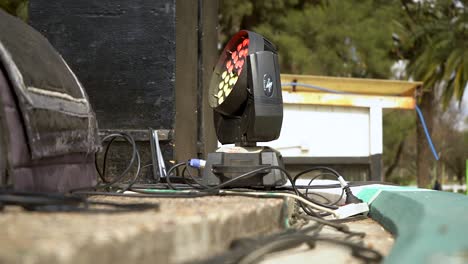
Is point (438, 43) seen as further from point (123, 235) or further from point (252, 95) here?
point (123, 235)

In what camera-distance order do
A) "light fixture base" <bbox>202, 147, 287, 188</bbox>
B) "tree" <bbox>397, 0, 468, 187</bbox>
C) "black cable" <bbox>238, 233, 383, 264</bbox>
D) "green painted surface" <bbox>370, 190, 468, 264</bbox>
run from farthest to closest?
"tree" <bbox>397, 0, 468, 187</bbox>, "light fixture base" <bbox>202, 147, 287, 188</bbox>, "black cable" <bbox>238, 233, 383, 264</bbox>, "green painted surface" <bbox>370, 190, 468, 264</bbox>

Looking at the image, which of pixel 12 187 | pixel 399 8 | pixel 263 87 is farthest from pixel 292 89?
pixel 399 8

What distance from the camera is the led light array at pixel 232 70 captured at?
1631 mm

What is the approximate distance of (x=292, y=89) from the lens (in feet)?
14.9

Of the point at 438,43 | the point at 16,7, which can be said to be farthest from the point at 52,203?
the point at 438,43

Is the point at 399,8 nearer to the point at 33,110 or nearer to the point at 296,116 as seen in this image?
the point at 296,116

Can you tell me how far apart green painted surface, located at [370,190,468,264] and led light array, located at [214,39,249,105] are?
586 mm

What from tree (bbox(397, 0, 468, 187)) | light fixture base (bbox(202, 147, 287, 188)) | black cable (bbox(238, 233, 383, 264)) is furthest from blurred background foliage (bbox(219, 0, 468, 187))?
black cable (bbox(238, 233, 383, 264))

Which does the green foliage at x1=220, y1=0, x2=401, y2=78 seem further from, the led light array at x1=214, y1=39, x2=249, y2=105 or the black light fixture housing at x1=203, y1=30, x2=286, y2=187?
the black light fixture housing at x1=203, y1=30, x2=286, y2=187

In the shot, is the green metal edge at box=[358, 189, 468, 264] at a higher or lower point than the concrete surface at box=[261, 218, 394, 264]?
higher

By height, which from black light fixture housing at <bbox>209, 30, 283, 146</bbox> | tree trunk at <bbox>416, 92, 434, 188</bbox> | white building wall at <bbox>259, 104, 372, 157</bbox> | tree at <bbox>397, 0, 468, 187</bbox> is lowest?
tree trunk at <bbox>416, 92, 434, 188</bbox>

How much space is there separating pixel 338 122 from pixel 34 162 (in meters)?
3.66

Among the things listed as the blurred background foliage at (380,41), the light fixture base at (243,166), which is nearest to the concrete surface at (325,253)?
the light fixture base at (243,166)

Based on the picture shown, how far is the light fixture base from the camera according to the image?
4.88 ft
